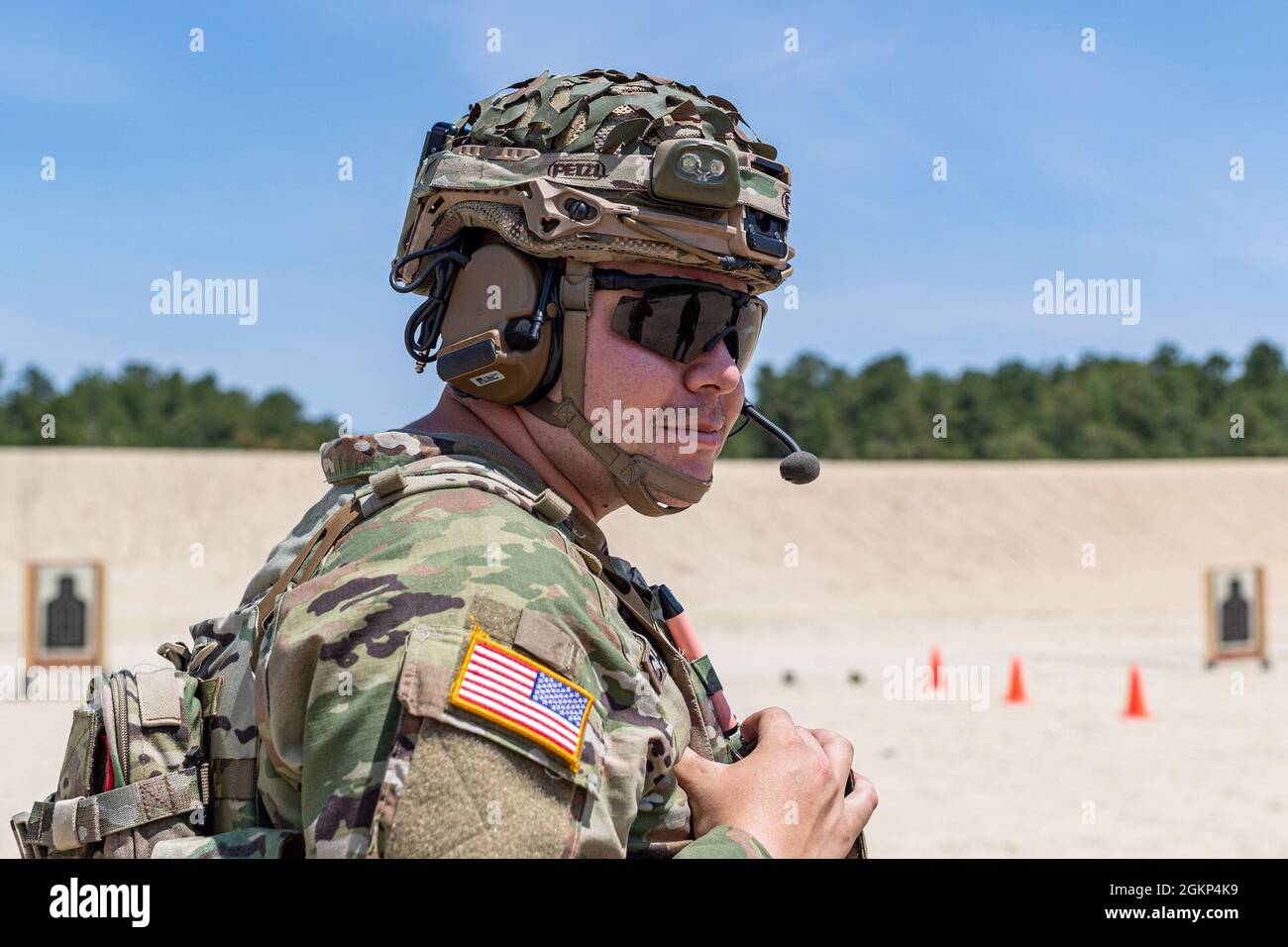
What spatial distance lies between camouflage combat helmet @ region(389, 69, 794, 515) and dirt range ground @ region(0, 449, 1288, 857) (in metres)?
2.66

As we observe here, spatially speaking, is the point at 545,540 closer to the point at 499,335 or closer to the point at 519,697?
the point at 519,697

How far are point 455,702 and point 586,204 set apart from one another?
1060 mm

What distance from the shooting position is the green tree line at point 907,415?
5366cm

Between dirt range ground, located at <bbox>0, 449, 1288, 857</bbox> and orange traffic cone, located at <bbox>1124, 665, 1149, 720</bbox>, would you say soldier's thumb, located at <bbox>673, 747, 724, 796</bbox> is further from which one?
orange traffic cone, located at <bbox>1124, 665, 1149, 720</bbox>

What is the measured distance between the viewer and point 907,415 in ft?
190

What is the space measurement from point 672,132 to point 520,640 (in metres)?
1.15

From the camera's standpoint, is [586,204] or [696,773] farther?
[586,204]

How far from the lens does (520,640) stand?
1.65m

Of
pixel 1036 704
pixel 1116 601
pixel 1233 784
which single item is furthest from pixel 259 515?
pixel 1233 784

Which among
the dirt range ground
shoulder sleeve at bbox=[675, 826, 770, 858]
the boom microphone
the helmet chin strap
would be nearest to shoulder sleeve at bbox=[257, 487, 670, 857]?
shoulder sleeve at bbox=[675, 826, 770, 858]

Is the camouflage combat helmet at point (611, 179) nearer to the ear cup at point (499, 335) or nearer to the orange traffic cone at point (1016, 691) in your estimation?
the ear cup at point (499, 335)

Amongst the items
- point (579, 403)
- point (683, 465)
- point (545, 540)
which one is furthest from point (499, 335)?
point (545, 540)
